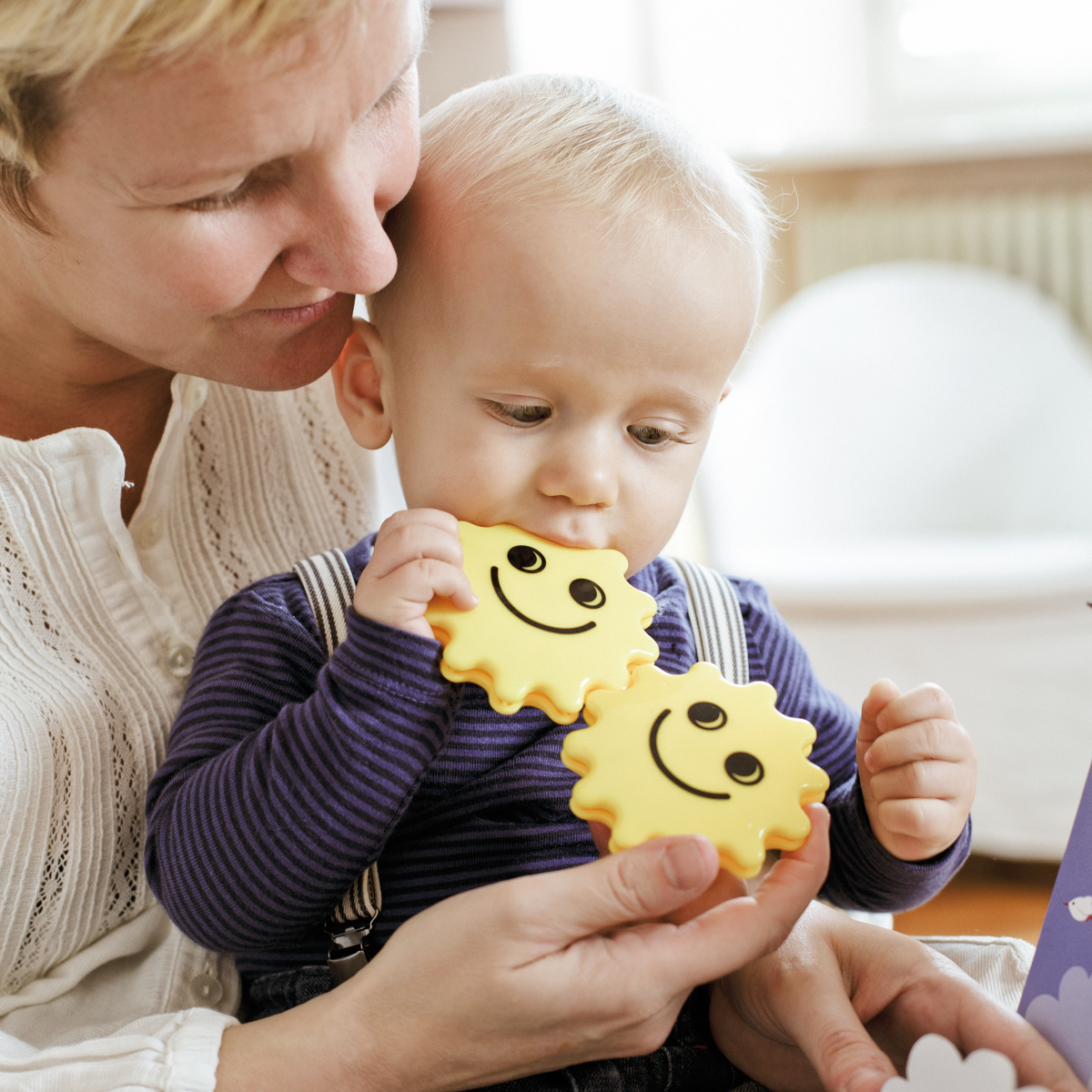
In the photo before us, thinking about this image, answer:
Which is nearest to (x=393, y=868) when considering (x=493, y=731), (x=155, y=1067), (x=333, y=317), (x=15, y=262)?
(x=493, y=731)

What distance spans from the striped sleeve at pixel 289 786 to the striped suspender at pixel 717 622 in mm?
289

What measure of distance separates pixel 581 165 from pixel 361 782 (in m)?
0.49

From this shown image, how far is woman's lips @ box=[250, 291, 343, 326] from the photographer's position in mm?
854

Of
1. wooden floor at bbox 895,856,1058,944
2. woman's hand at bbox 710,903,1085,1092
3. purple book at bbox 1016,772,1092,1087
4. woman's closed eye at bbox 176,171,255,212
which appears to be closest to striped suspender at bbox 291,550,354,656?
woman's closed eye at bbox 176,171,255,212

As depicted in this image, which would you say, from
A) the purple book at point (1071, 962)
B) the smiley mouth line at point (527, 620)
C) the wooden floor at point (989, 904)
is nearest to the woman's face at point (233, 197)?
the smiley mouth line at point (527, 620)

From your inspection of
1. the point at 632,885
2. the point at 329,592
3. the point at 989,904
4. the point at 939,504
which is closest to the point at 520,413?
the point at 329,592

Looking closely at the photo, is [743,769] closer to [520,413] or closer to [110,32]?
[520,413]

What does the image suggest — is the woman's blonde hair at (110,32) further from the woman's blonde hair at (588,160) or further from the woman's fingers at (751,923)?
the woman's fingers at (751,923)

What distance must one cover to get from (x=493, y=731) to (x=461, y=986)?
0.25 m

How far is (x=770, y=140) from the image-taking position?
350 cm

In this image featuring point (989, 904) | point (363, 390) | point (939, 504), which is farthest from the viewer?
point (939, 504)

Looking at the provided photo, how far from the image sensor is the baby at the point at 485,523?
77cm

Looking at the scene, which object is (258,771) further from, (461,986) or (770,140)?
(770,140)

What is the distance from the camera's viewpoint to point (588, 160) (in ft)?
2.78
